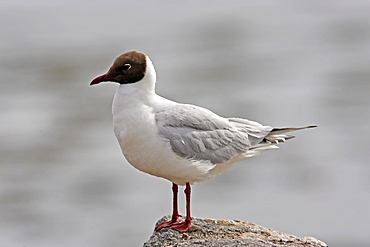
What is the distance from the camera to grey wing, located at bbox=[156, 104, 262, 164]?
803 cm

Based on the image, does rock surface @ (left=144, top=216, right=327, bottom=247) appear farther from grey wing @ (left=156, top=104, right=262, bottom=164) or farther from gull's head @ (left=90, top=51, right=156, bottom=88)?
gull's head @ (left=90, top=51, right=156, bottom=88)

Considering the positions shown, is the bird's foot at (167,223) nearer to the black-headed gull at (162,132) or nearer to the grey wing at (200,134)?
the black-headed gull at (162,132)

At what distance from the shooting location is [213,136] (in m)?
8.48

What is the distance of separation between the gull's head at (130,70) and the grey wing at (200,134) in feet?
1.39

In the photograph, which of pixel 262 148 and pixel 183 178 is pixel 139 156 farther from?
pixel 262 148

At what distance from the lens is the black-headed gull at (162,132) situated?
787 centimetres

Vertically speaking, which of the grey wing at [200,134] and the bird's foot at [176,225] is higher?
the grey wing at [200,134]

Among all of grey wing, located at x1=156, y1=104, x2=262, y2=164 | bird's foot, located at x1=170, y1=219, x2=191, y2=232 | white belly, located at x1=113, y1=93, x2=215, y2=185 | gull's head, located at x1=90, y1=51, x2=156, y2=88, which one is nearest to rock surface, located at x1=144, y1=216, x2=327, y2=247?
bird's foot, located at x1=170, y1=219, x2=191, y2=232

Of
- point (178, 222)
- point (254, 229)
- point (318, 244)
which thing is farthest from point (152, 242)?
point (318, 244)

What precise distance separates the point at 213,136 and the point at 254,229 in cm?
113

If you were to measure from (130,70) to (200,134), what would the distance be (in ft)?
3.46

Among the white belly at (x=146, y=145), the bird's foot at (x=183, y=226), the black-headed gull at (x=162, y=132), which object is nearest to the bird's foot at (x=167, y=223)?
the black-headed gull at (x=162, y=132)

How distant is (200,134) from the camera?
27.5 feet

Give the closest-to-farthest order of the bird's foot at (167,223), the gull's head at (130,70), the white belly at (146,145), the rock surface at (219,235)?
the rock surface at (219,235), the white belly at (146,145), the gull's head at (130,70), the bird's foot at (167,223)
